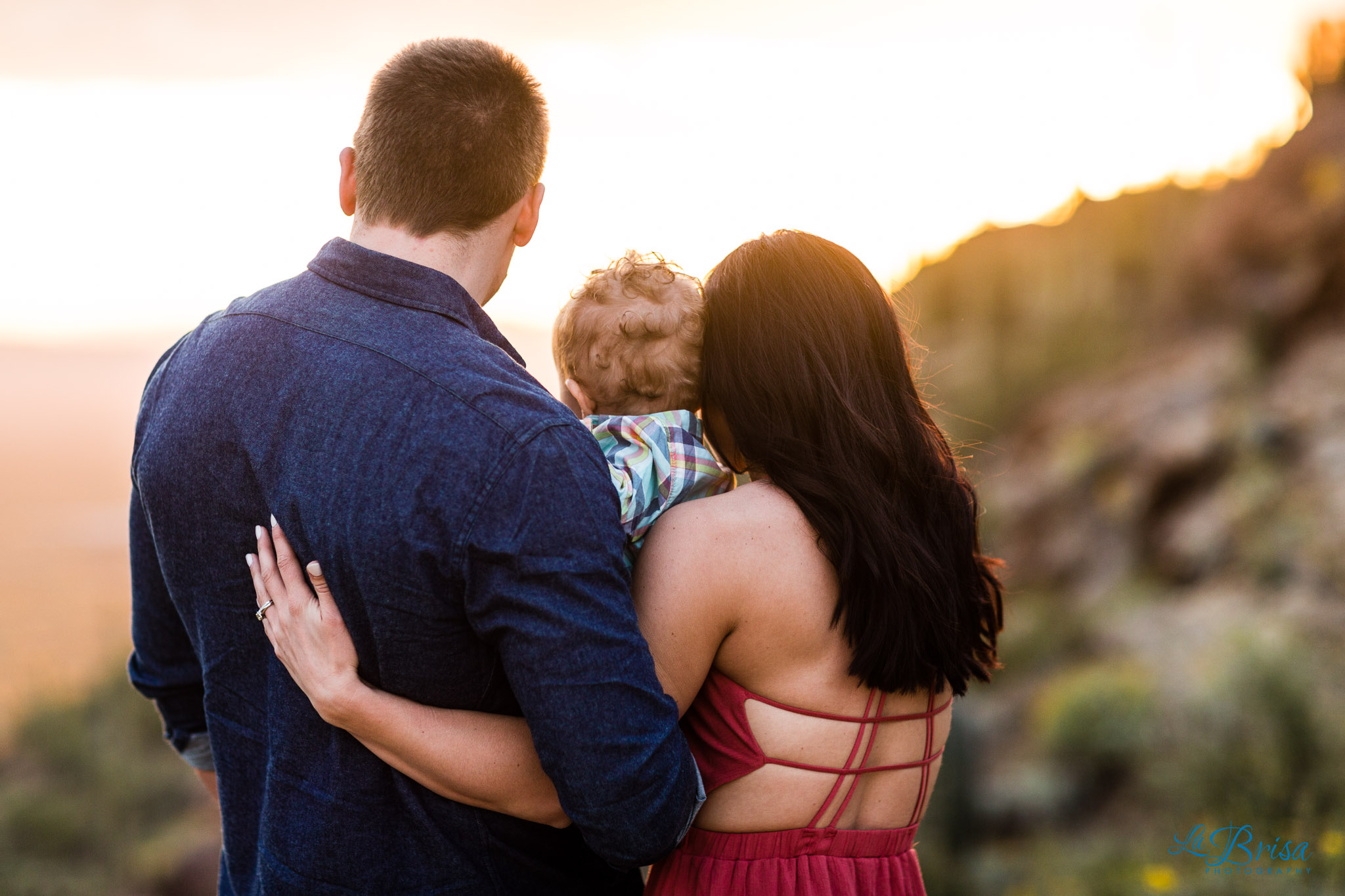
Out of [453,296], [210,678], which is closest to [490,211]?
[453,296]

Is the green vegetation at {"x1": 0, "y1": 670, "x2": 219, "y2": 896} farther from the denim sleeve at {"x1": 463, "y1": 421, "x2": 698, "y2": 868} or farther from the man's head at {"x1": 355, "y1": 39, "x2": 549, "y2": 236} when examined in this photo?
the man's head at {"x1": 355, "y1": 39, "x2": 549, "y2": 236}

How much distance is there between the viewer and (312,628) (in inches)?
56.2

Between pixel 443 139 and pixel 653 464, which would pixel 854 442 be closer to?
pixel 653 464

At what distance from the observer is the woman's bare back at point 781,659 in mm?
1590

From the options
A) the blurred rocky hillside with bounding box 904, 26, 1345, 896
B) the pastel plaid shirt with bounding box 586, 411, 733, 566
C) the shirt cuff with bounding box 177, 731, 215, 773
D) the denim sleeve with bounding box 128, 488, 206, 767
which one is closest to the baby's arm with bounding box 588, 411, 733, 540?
the pastel plaid shirt with bounding box 586, 411, 733, 566

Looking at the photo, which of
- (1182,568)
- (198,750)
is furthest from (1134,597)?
(198,750)

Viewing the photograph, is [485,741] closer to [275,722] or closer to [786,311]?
[275,722]

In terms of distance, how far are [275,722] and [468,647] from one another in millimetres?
398

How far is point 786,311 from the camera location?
1768mm

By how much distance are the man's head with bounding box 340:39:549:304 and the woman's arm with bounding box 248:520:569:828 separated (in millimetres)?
520

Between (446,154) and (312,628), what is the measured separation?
2.50ft

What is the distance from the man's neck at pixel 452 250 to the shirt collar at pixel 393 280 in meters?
0.02

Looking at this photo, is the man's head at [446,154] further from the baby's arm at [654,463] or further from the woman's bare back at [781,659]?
the woman's bare back at [781,659]

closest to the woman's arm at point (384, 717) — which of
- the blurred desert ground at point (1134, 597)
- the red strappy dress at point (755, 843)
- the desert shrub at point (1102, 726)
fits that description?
the red strappy dress at point (755, 843)
